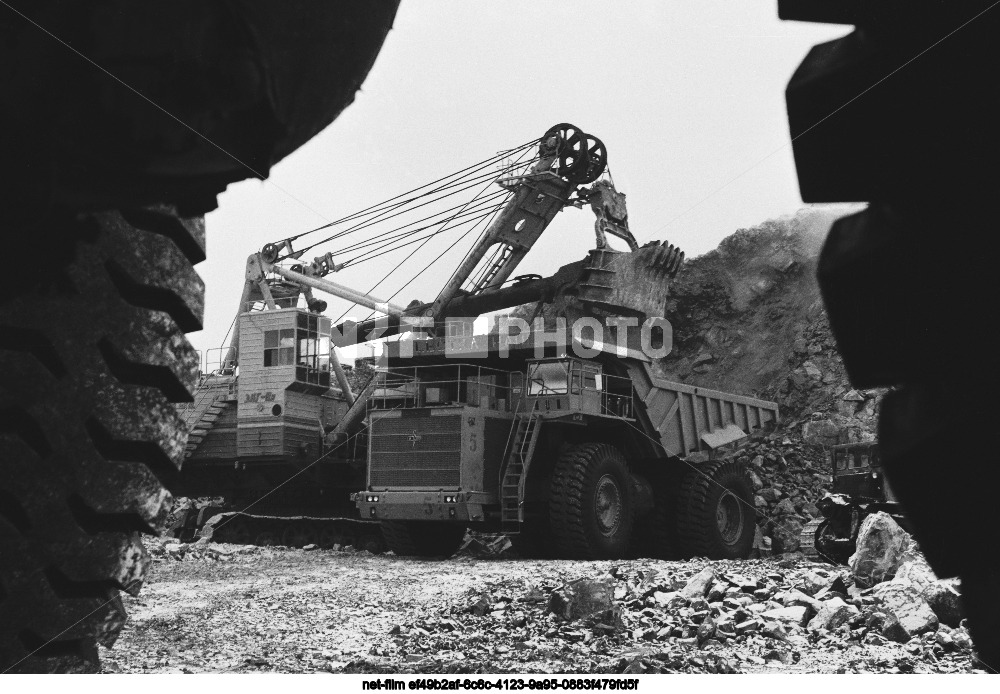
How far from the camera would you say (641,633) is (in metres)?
5.80

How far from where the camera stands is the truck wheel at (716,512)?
12.8m

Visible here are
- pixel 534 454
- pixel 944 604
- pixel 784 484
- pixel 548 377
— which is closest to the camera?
pixel 944 604

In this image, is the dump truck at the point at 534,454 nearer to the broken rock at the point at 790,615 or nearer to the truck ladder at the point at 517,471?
the truck ladder at the point at 517,471

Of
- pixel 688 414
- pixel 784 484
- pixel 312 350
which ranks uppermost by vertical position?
pixel 312 350

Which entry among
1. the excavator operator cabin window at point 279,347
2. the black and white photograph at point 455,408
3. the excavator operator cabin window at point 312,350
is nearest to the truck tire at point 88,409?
the black and white photograph at point 455,408

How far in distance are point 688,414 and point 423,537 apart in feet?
12.8

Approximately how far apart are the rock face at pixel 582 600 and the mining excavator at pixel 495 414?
4.19 meters

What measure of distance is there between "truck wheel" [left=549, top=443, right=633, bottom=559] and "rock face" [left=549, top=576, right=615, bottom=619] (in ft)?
14.9

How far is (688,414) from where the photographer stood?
1370cm

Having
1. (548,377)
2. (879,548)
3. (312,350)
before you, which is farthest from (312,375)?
(879,548)

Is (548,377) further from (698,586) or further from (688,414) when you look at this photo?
(698,586)

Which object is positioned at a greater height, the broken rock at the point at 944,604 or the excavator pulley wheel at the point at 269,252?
the excavator pulley wheel at the point at 269,252

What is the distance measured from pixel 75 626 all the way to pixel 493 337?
32.9ft

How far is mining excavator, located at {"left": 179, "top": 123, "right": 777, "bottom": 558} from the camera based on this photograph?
11.4m
